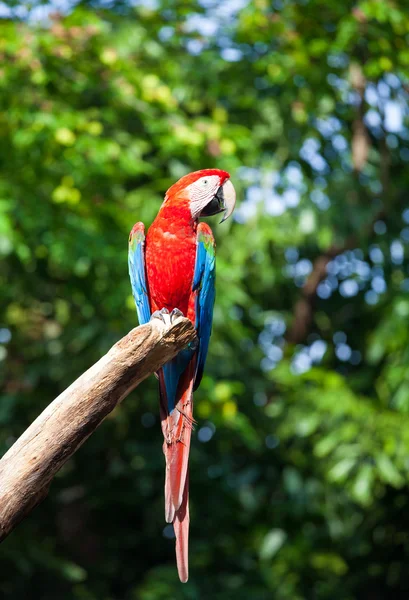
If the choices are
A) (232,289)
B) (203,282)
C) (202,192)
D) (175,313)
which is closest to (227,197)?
(202,192)

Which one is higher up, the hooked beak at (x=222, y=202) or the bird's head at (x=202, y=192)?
the bird's head at (x=202, y=192)

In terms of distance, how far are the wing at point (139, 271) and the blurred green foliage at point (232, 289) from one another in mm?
1328

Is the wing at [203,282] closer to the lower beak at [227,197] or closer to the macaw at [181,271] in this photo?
the macaw at [181,271]

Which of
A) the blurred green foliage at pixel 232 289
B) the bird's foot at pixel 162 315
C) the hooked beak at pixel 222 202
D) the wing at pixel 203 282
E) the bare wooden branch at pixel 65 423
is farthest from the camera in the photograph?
the blurred green foliage at pixel 232 289

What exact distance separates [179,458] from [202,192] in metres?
0.86

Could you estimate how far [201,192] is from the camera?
255 centimetres

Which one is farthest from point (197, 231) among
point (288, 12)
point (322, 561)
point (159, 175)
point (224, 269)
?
point (322, 561)

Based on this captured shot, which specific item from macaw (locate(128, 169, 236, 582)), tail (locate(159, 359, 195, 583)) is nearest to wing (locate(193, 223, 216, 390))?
macaw (locate(128, 169, 236, 582))

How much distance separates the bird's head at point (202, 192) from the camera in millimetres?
2527

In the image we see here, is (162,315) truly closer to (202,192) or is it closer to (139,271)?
(139,271)

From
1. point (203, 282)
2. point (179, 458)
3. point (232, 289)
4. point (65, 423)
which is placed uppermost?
point (65, 423)

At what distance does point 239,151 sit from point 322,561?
2.84m

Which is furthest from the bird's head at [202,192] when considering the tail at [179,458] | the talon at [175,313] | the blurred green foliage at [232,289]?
the blurred green foliage at [232,289]

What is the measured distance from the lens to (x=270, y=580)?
200 inches
